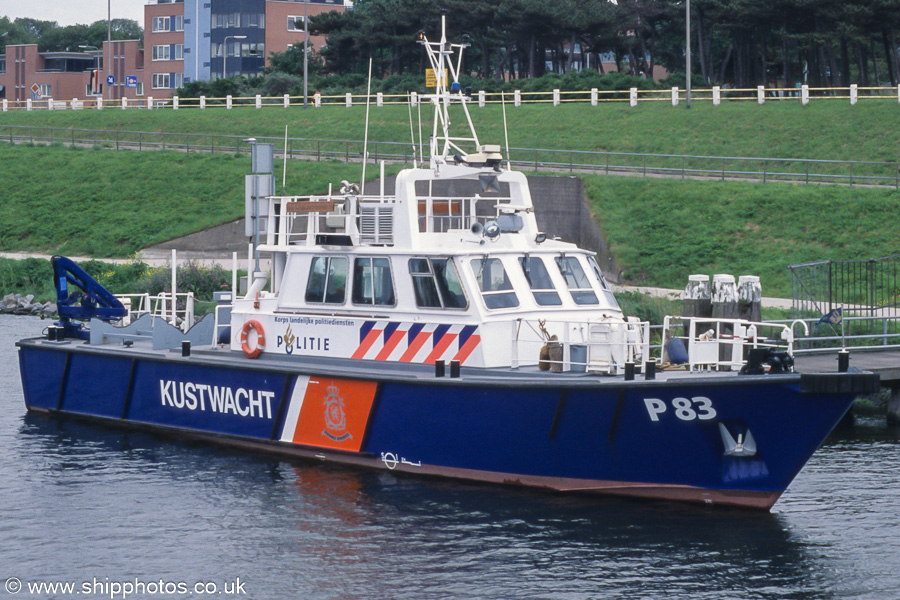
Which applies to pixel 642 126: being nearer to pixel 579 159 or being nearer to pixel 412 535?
pixel 579 159

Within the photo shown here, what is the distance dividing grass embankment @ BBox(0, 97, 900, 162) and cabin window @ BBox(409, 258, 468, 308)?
95.1 ft

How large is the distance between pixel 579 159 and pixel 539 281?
28374mm

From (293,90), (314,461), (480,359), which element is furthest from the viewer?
(293,90)

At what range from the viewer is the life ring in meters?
15.9

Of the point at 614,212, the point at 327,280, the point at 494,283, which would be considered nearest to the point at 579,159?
the point at 614,212

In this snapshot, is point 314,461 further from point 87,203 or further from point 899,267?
point 87,203

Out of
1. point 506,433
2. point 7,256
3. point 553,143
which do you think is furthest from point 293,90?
point 506,433

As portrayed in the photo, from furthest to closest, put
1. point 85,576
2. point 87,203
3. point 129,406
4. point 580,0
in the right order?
point 580,0, point 87,203, point 129,406, point 85,576

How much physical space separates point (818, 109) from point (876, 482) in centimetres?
3243

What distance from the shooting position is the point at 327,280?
15242 mm

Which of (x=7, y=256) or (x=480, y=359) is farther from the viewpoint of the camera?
(x=7, y=256)

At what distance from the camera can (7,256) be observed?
127ft

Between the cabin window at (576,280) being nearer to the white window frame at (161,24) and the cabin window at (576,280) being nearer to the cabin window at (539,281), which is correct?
the cabin window at (539,281)

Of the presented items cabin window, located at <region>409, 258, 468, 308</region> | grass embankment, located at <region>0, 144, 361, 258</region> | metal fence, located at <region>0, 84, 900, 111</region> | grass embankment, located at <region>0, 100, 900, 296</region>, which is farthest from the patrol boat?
metal fence, located at <region>0, 84, 900, 111</region>
